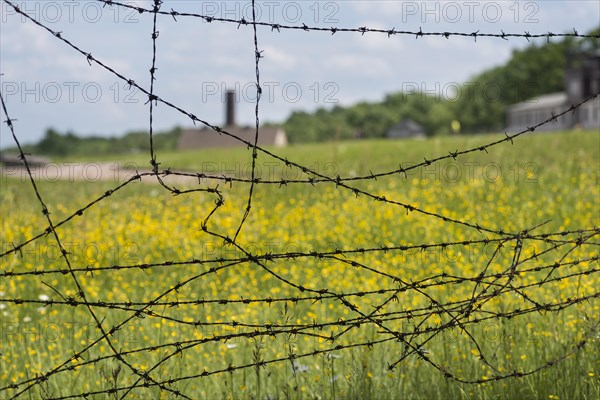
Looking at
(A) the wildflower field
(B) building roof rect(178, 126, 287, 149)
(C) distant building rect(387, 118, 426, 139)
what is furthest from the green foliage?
(A) the wildflower field

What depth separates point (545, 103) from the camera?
76562 mm

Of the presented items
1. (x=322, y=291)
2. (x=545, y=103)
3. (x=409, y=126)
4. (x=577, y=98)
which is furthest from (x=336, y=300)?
(x=409, y=126)

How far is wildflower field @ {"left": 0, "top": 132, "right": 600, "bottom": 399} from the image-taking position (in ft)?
14.8

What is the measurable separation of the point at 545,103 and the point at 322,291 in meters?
77.2

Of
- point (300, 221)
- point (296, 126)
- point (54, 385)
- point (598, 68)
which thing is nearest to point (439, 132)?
point (296, 126)

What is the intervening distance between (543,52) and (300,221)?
78166 mm

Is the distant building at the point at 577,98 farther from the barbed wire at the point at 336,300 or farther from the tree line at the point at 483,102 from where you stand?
the barbed wire at the point at 336,300

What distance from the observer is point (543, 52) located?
83.5m

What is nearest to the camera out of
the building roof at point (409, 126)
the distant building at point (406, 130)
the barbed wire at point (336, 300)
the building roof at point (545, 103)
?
the barbed wire at point (336, 300)

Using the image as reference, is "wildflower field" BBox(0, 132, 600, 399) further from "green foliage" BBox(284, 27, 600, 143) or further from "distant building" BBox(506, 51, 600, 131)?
"green foliage" BBox(284, 27, 600, 143)

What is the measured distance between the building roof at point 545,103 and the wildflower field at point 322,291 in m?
59.8

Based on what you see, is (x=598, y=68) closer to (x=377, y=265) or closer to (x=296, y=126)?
(x=296, y=126)

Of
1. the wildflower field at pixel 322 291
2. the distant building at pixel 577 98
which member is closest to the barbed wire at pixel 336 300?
the wildflower field at pixel 322 291

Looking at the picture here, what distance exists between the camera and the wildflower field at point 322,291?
14.8 feet
